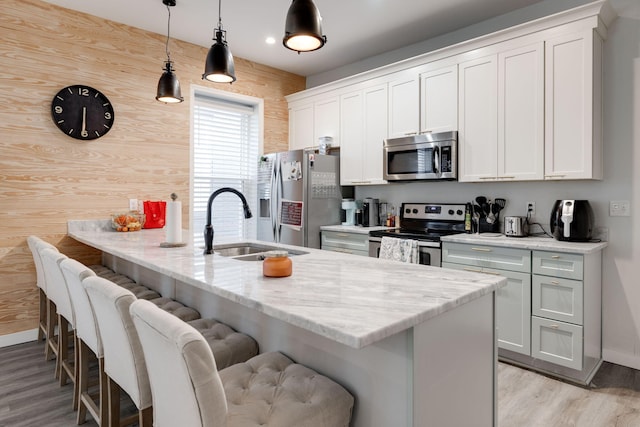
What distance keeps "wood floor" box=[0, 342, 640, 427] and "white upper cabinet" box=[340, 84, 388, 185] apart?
230 cm

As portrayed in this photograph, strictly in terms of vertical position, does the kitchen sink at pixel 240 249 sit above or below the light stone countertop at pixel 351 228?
below

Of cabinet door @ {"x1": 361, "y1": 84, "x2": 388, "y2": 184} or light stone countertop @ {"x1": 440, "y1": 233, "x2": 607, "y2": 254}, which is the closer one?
light stone countertop @ {"x1": 440, "y1": 233, "x2": 607, "y2": 254}

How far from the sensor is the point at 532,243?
2.76m

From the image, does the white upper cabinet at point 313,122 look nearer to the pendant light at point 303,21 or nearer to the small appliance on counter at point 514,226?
the small appliance on counter at point 514,226

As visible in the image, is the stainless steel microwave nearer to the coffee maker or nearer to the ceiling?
the coffee maker

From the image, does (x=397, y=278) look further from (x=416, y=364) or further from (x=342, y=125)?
(x=342, y=125)

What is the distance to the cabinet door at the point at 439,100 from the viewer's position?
11.6 feet

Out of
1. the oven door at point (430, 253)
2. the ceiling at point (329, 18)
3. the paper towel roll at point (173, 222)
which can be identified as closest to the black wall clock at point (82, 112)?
the ceiling at point (329, 18)

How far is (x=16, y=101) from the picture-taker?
10.7ft

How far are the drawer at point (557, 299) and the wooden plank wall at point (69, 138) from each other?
135 inches

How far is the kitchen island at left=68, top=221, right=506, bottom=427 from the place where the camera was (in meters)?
1.11

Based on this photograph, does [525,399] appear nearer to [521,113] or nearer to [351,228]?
[521,113]

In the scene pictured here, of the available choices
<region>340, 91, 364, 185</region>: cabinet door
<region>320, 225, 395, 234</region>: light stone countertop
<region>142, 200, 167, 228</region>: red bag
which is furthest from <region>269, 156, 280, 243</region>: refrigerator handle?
<region>142, 200, 167, 228</region>: red bag

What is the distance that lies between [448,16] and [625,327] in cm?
299
